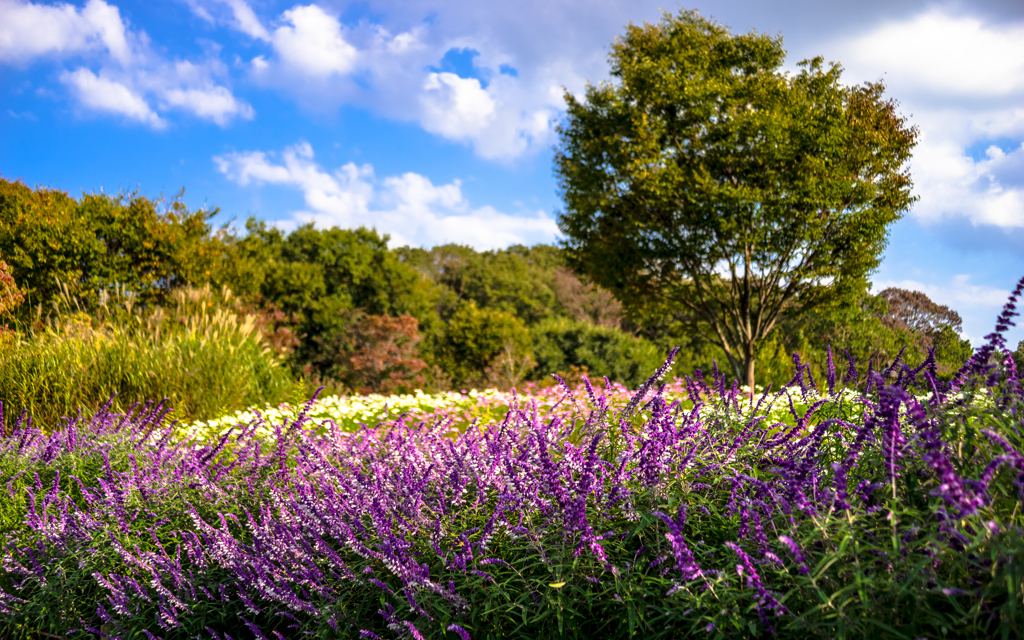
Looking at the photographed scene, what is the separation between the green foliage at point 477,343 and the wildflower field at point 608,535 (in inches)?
504

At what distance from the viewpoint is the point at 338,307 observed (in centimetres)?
1814

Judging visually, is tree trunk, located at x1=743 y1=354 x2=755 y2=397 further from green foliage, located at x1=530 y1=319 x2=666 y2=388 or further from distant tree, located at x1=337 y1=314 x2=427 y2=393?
distant tree, located at x1=337 y1=314 x2=427 y2=393

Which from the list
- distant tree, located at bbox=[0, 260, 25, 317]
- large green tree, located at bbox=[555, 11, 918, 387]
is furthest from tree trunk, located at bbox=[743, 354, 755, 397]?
distant tree, located at bbox=[0, 260, 25, 317]

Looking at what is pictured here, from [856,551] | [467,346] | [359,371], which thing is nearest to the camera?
[856,551]

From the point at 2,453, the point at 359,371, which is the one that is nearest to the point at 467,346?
the point at 359,371

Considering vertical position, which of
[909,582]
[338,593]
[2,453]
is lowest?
[2,453]

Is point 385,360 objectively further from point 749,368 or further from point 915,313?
point 915,313

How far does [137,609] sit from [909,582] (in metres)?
2.91

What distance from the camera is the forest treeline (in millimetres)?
11242

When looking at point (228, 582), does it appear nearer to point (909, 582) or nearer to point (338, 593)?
point (338, 593)

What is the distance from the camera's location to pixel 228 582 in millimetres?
2783

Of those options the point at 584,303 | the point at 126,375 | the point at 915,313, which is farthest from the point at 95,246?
the point at 584,303

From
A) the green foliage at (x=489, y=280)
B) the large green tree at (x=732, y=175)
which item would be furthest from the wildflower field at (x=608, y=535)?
the green foliage at (x=489, y=280)

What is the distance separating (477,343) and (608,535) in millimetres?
14710
